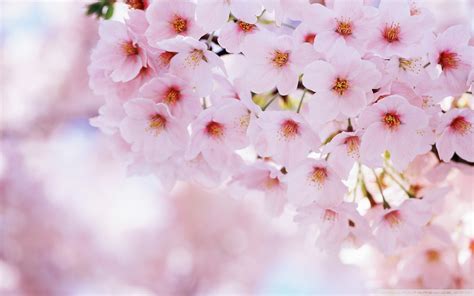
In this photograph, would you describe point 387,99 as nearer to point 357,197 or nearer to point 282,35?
point 282,35

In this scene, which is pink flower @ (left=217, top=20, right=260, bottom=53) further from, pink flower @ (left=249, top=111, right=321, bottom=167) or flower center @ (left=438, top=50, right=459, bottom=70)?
flower center @ (left=438, top=50, right=459, bottom=70)

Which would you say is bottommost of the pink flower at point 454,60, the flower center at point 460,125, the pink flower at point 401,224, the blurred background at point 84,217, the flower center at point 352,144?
the blurred background at point 84,217

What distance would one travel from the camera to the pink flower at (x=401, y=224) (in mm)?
724

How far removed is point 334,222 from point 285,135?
16 centimetres

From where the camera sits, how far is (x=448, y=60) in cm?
60

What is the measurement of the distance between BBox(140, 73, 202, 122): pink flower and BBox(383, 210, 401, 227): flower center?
30 centimetres

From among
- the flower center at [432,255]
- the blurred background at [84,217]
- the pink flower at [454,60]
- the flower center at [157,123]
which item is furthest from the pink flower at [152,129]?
the blurred background at [84,217]

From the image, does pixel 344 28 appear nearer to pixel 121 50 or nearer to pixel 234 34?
pixel 234 34

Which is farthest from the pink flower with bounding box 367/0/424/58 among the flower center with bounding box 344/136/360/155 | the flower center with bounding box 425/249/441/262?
the flower center with bounding box 425/249/441/262

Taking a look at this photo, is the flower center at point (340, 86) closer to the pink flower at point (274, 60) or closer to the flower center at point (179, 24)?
the pink flower at point (274, 60)

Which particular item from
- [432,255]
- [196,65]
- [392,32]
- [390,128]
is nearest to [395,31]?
[392,32]

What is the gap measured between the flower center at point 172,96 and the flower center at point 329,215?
0.79ft

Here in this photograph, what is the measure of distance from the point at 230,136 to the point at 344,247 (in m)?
0.25

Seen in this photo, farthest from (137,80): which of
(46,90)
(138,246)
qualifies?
(138,246)
